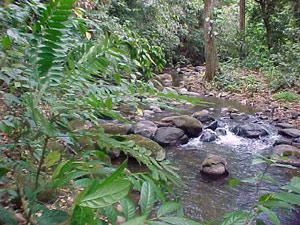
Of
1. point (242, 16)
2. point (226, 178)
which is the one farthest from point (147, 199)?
point (242, 16)

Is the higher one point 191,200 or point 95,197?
point 95,197

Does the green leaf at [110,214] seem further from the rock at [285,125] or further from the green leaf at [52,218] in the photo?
the rock at [285,125]

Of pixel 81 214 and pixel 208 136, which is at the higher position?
pixel 81 214

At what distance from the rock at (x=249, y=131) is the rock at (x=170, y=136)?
1.01 meters

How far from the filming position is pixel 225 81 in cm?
868

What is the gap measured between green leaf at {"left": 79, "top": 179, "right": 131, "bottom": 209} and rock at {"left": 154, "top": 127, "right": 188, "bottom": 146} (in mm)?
4180

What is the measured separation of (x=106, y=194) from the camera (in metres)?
0.44

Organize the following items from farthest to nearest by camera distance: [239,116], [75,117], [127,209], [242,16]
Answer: [242,16]
[239,116]
[75,117]
[127,209]

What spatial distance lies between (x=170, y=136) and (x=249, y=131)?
4.60 ft

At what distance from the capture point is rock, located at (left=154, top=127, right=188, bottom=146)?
464 centimetres

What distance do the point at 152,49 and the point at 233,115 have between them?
195 inches

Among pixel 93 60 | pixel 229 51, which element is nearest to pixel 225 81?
pixel 229 51

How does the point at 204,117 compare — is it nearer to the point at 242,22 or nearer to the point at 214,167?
the point at 214,167

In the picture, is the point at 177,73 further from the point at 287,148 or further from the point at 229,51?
the point at 287,148
